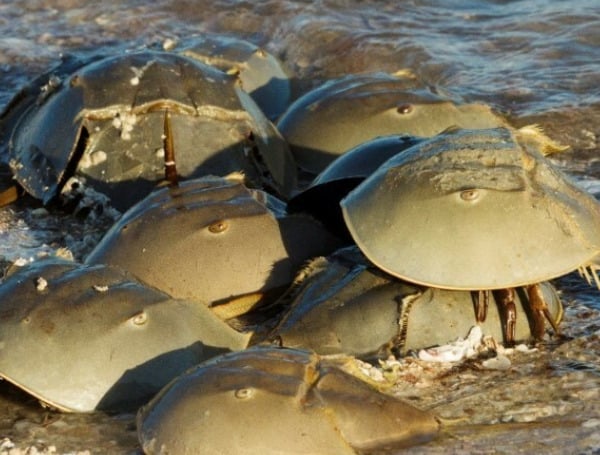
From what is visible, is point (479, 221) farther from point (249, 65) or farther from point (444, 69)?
point (444, 69)

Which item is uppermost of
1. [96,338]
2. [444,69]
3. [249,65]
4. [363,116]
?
[96,338]

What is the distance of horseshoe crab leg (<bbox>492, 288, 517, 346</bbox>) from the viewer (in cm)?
304

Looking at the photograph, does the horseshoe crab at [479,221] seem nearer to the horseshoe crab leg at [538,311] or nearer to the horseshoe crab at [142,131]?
the horseshoe crab leg at [538,311]

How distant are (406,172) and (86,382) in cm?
104

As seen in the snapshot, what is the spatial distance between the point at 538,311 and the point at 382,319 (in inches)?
17.2

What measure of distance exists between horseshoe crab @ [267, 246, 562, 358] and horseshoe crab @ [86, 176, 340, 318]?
29cm

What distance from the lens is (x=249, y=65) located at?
560cm

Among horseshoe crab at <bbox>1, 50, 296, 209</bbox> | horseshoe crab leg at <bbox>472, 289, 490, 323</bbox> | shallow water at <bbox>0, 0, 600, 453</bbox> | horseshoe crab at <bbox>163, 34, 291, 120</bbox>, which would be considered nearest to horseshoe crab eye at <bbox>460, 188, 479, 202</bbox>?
horseshoe crab leg at <bbox>472, 289, 490, 323</bbox>

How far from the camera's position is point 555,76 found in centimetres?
613

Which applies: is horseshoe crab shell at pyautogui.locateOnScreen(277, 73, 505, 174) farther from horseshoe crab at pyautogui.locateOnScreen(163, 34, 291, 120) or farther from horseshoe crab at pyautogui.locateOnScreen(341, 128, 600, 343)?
horseshoe crab at pyautogui.locateOnScreen(341, 128, 600, 343)

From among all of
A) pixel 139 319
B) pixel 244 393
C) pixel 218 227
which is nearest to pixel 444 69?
pixel 218 227

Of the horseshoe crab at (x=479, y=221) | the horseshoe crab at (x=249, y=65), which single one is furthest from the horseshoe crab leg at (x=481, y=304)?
the horseshoe crab at (x=249, y=65)

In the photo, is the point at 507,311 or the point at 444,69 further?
the point at 444,69

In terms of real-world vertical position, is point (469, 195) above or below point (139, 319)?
above
